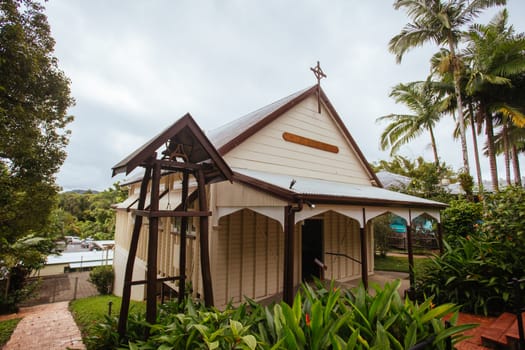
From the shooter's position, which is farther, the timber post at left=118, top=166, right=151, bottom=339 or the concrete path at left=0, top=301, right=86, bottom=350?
the concrete path at left=0, top=301, right=86, bottom=350

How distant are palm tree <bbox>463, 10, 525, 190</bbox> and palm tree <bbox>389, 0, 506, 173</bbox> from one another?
1072 millimetres

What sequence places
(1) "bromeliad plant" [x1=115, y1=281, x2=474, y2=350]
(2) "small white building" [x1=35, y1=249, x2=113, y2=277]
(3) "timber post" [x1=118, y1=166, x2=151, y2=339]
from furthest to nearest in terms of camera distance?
(2) "small white building" [x1=35, y1=249, x2=113, y2=277]
(3) "timber post" [x1=118, y1=166, x2=151, y2=339]
(1) "bromeliad plant" [x1=115, y1=281, x2=474, y2=350]

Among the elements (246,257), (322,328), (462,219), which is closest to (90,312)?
(246,257)

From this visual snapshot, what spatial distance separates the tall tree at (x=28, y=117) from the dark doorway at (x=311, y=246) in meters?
8.76

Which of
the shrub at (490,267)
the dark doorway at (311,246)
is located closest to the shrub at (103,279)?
the dark doorway at (311,246)

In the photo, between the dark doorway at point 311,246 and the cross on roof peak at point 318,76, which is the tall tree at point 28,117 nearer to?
the cross on roof peak at point 318,76

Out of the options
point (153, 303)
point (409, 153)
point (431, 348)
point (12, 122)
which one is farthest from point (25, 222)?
point (409, 153)

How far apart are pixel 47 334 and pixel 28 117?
6.00 meters

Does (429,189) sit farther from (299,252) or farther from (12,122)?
(12,122)

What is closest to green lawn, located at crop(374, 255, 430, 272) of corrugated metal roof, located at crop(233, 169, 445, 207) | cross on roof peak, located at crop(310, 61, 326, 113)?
corrugated metal roof, located at crop(233, 169, 445, 207)

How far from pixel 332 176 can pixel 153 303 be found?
7.29 meters

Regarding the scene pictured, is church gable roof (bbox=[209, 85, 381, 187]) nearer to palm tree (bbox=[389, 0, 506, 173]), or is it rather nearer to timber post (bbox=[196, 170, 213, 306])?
timber post (bbox=[196, 170, 213, 306])

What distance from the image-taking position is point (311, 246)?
8828 millimetres

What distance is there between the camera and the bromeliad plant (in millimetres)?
2496
